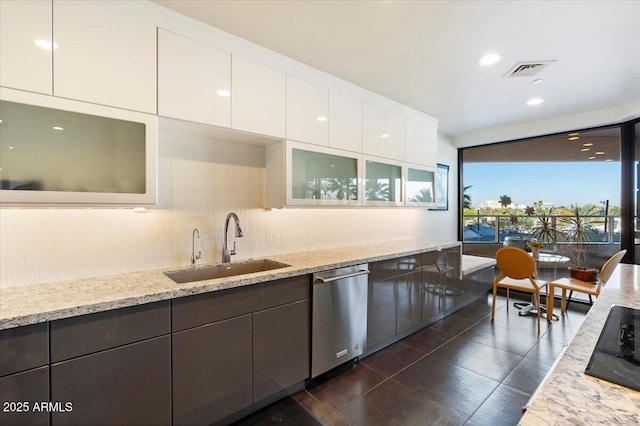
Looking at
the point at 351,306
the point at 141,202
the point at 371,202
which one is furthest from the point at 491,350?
the point at 141,202

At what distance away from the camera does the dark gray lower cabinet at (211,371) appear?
61.2 inches

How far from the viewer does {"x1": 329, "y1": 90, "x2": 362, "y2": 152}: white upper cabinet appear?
2666 millimetres

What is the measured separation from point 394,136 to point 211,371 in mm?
2873

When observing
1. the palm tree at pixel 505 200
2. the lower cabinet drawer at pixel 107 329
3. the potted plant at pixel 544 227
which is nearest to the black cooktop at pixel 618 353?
the lower cabinet drawer at pixel 107 329

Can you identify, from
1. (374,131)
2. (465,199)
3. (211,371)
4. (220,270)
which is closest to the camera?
(211,371)

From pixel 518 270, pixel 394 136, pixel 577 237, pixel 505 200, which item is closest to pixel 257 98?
pixel 394 136

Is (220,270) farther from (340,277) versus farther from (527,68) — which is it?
(527,68)

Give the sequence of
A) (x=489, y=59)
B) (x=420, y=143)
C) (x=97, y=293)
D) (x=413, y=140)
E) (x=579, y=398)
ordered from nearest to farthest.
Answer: (x=579, y=398), (x=97, y=293), (x=489, y=59), (x=413, y=140), (x=420, y=143)

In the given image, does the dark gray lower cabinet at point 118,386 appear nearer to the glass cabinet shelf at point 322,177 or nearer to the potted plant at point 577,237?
the glass cabinet shelf at point 322,177

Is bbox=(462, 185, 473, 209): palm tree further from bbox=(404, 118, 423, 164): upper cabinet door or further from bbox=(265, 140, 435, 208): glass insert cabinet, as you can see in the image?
bbox=(265, 140, 435, 208): glass insert cabinet

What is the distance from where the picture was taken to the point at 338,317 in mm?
2271

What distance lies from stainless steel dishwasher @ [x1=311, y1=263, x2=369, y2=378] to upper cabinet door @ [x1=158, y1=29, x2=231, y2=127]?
53.7 inches

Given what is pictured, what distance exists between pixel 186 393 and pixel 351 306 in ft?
4.21

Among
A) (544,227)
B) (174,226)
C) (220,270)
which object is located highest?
(174,226)
